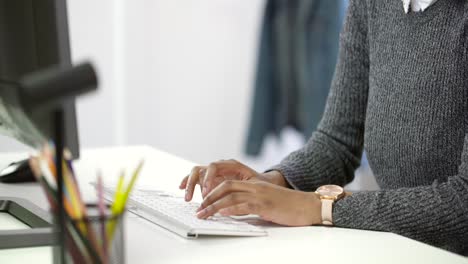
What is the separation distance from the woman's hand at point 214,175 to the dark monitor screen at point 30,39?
0.99 ft

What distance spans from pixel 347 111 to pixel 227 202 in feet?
1.87

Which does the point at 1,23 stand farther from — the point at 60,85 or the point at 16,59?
the point at 60,85

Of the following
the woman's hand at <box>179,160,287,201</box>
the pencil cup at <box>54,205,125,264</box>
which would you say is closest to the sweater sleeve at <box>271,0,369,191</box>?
the woman's hand at <box>179,160,287,201</box>

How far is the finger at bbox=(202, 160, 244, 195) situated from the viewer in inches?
60.1

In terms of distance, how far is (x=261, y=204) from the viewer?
54.0 inches

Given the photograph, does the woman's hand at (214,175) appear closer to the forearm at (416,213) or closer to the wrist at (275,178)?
the wrist at (275,178)

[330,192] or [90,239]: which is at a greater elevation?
[90,239]

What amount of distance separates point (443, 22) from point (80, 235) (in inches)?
38.1

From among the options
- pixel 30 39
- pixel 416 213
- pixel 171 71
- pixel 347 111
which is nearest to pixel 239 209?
pixel 416 213

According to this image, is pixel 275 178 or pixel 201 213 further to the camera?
pixel 275 178

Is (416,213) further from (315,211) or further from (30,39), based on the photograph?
(30,39)

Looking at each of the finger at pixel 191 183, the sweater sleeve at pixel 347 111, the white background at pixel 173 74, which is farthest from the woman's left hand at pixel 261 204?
the white background at pixel 173 74

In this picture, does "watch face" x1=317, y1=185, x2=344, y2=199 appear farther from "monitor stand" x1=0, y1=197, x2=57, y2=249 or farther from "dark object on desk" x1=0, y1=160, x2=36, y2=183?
"dark object on desk" x1=0, y1=160, x2=36, y2=183

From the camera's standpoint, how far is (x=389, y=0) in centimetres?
174
